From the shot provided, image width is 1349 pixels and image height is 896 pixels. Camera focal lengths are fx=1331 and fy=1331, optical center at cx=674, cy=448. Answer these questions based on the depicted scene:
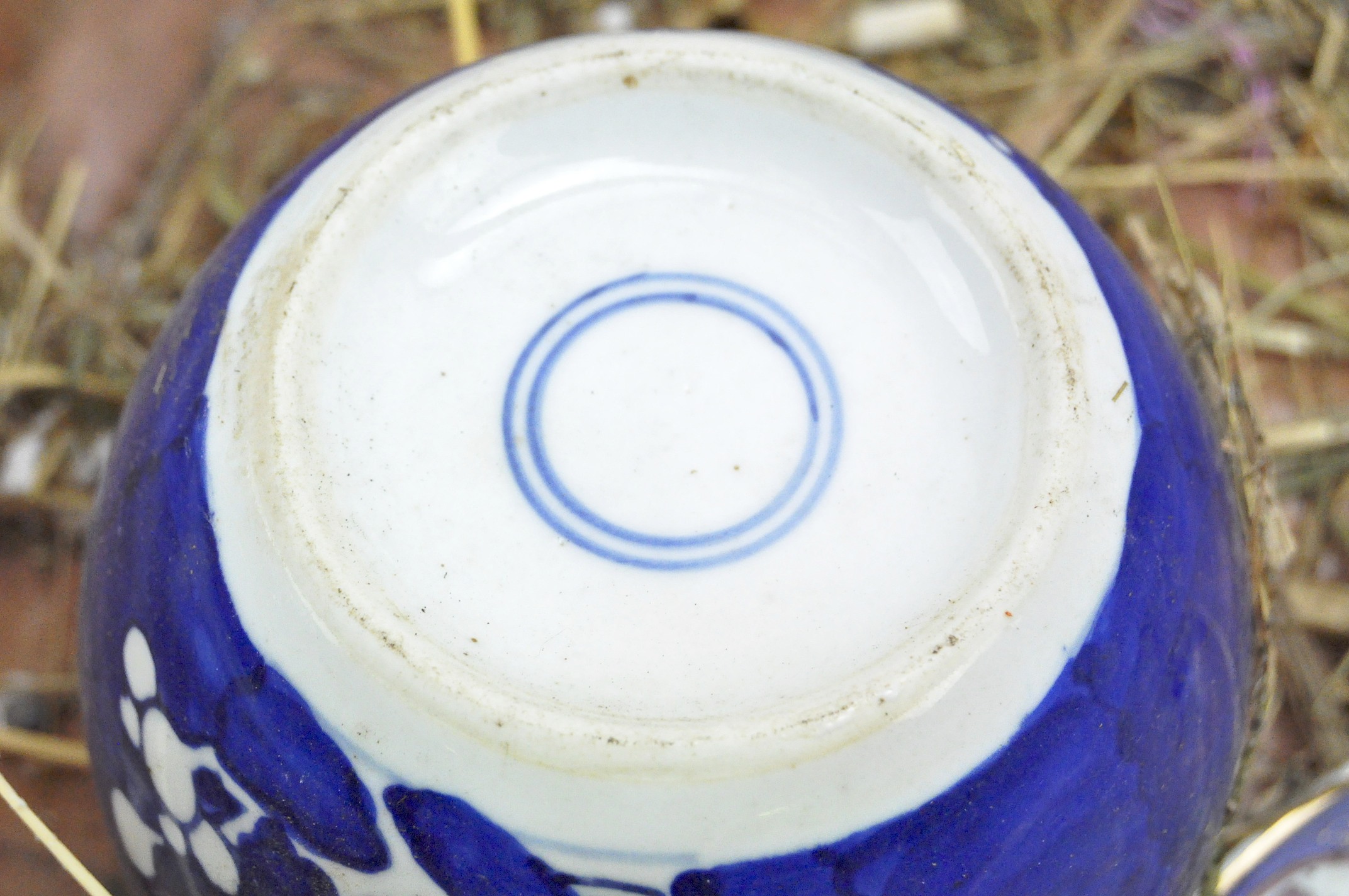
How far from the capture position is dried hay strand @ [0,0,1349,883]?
1.27 meters

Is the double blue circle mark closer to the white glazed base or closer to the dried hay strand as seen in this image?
the white glazed base

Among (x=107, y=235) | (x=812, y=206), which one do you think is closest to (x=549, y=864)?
(x=812, y=206)

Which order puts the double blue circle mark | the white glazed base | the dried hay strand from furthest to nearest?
the dried hay strand
the double blue circle mark
the white glazed base

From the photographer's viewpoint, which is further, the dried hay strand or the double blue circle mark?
the dried hay strand

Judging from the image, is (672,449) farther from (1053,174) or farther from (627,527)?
(1053,174)

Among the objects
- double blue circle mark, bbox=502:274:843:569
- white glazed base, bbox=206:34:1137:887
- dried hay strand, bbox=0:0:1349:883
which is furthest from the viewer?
dried hay strand, bbox=0:0:1349:883

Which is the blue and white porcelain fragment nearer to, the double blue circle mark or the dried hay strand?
the double blue circle mark

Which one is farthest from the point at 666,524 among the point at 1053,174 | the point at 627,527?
the point at 1053,174

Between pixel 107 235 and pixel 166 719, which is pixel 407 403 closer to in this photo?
pixel 166 719

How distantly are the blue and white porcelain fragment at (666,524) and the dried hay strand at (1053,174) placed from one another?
18.2 inches

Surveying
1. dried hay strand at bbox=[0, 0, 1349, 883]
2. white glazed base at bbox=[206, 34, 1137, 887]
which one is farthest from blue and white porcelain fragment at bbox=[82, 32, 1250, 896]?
dried hay strand at bbox=[0, 0, 1349, 883]

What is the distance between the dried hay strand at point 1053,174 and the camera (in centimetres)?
127

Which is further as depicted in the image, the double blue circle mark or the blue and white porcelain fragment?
the double blue circle mark

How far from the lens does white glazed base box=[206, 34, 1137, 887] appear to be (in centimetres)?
62
